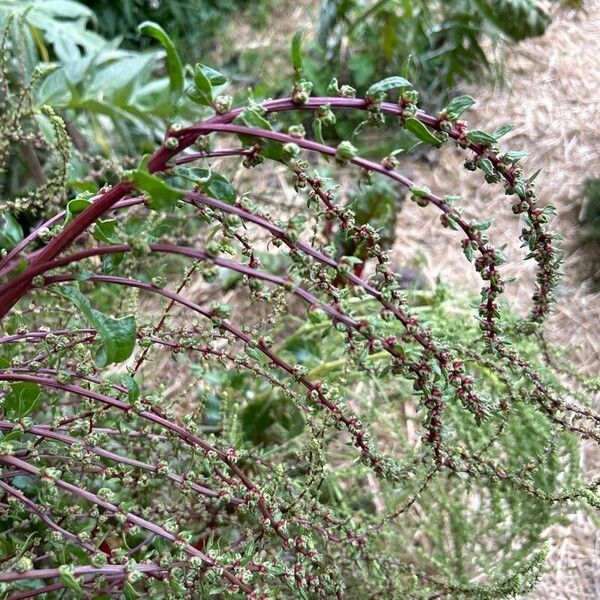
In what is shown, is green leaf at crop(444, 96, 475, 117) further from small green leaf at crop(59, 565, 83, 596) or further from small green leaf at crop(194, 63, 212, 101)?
small green leaf at crop(59, 565, 83, 596)

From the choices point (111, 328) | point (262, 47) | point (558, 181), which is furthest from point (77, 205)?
point (262, 47)

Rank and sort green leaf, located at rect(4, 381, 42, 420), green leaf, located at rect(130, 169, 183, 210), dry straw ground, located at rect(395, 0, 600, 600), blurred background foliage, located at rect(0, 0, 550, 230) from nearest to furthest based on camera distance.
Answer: green leaf, located at rect(130, 169, 183, 210) < green leaf, located at rect(4, 381, 42, 420) < dry straw ground, located at rect(395, 0, 600, 600) < blurred background foliage, located at rect(0, 0, 550, 230)

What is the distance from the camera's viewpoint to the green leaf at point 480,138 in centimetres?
45

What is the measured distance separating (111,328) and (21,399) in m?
0.14

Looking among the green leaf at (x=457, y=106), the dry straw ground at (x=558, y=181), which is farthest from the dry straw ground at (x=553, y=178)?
the green leaf at (x=457, y=106)

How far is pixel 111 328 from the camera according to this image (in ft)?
1.59

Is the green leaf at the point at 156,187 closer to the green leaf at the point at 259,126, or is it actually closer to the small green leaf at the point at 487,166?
the green leaf at the point at 259,126

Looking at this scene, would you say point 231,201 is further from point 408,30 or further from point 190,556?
point 408,30

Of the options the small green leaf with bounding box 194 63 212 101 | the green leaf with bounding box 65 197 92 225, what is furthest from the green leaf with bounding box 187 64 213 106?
the green leaf with bounding box 65 197 92 225

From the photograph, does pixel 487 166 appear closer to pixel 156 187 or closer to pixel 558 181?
pixel 156 187

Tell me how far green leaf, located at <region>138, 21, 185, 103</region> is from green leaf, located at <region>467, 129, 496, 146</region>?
189 mm

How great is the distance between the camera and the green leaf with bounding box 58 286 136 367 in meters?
0.48

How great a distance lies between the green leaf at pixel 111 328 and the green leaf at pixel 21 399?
0.11m

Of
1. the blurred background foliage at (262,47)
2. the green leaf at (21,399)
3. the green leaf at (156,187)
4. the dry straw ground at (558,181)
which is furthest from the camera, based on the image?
the blurred background foliage at (262,47)
